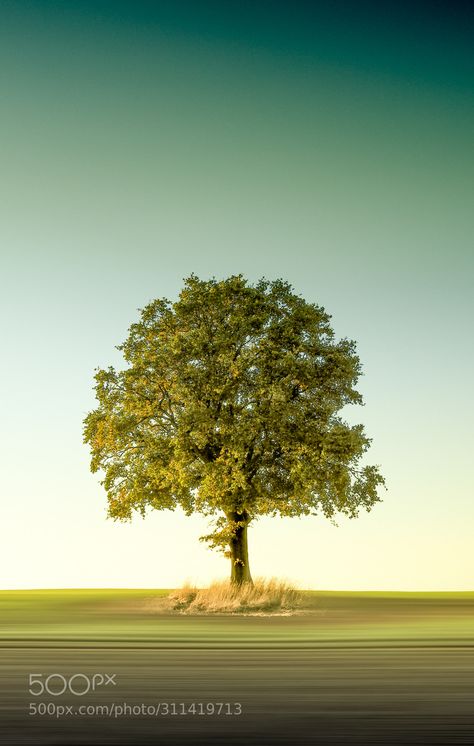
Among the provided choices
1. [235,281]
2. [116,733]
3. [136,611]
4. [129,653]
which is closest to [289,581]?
[136,611]

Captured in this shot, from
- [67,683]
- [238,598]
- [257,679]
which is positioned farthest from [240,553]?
[67,683]

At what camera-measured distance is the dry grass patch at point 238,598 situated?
42.1m

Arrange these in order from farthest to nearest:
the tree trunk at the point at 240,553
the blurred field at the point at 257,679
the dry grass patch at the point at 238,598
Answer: the tree trunk at the point at 240,553 → the dry grass patch at the point at 238,598 → the blurred field at the point at 257,679

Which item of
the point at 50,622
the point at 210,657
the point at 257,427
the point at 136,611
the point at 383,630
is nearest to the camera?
the point at 210,657

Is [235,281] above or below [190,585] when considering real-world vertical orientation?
above

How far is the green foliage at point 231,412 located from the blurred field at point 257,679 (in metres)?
13.2

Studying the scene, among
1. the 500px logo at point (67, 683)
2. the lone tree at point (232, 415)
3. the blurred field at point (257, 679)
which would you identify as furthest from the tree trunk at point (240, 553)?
the 500px logo at point (67, 683)

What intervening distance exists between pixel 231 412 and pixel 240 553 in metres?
7.06

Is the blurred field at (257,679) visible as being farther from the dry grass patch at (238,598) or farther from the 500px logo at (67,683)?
the dry grass patch at (238,598)

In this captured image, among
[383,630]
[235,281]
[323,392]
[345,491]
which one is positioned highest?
[235,281]

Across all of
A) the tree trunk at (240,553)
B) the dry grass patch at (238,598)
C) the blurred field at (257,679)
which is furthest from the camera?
the tree trunk at (240,553)

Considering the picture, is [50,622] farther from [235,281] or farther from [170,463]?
[235,281]

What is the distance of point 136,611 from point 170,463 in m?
6.99

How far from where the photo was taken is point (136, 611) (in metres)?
42.0
